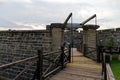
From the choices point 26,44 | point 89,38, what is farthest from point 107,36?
point 26,44

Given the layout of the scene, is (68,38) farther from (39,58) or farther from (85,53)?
(39,58)

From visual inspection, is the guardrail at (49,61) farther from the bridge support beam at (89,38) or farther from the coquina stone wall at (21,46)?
the bridge support beam at (89,38)

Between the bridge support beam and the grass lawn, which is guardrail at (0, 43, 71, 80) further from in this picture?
the bridge support beam

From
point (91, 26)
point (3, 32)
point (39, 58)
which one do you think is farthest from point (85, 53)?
point (39, 58)

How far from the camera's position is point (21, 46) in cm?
891

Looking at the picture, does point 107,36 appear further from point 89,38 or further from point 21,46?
point 21,46

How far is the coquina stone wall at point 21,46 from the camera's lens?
8.02 metres

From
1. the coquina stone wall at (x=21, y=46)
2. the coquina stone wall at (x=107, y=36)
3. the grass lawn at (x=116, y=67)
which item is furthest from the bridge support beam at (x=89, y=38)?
the coquina stone wall at (x=21, y=46)

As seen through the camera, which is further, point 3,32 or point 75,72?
point 3,32

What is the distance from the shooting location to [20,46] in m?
8.95

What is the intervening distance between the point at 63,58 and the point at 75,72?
0.82 m

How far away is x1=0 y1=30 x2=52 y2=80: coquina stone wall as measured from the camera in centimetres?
802

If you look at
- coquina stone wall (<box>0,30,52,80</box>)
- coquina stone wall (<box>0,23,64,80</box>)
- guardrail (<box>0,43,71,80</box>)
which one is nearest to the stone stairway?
guardrail (<box>0,43,71,80</box>)

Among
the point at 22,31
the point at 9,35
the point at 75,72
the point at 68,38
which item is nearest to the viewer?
the point at 75,72
